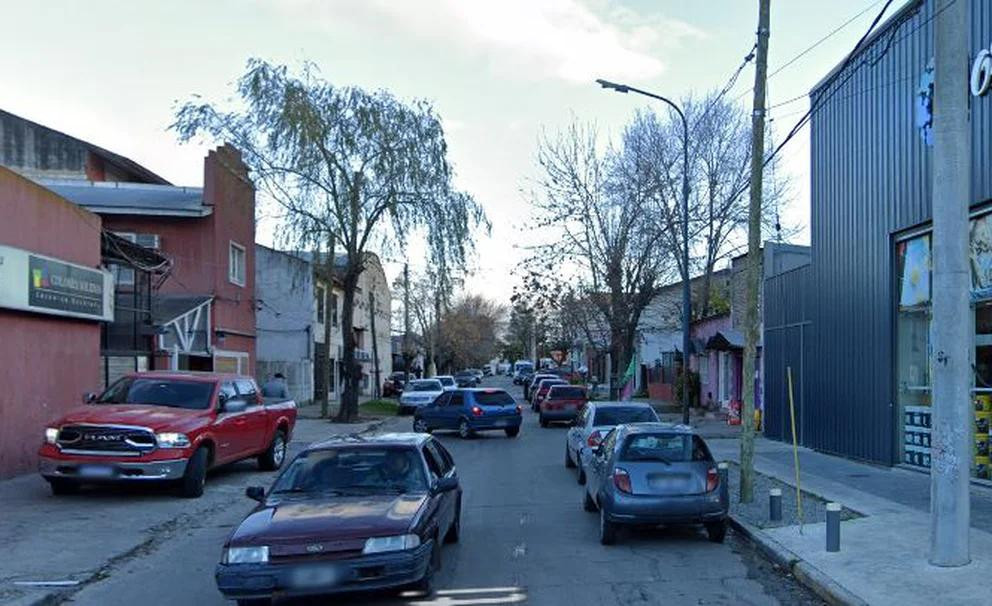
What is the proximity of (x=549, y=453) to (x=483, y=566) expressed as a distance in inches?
538

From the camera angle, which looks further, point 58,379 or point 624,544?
point 58,379

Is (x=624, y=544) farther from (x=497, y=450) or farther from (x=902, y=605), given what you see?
(x=497, y=450)

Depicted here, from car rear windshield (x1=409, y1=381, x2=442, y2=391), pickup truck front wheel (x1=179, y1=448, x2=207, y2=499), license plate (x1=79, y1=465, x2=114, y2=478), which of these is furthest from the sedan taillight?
car rear windshield (x1=409, y1=381, x2=442, y2=391)

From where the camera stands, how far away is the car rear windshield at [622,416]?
1661 centimetres

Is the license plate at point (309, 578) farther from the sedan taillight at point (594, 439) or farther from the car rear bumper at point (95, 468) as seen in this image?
the sedan taillight at point (594, 439)

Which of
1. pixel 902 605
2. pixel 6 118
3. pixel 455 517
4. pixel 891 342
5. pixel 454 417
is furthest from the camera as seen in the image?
pixel 6 118

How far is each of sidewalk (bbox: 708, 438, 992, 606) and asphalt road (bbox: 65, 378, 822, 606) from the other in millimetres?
324

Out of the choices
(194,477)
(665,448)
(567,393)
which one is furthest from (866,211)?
(567,393)

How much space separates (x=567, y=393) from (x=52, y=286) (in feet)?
67.7

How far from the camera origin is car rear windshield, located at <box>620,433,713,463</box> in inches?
423

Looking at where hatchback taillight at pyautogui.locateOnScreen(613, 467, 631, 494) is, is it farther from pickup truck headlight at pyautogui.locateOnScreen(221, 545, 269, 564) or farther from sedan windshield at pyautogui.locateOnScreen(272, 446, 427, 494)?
pickup truck headlight at pyautogui.locateOnScreen(221, 545, 269, 564)

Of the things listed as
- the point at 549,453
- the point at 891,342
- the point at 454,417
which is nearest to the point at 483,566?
the point at 891,342

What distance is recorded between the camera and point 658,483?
407 inches

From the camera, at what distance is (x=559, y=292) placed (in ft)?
127
